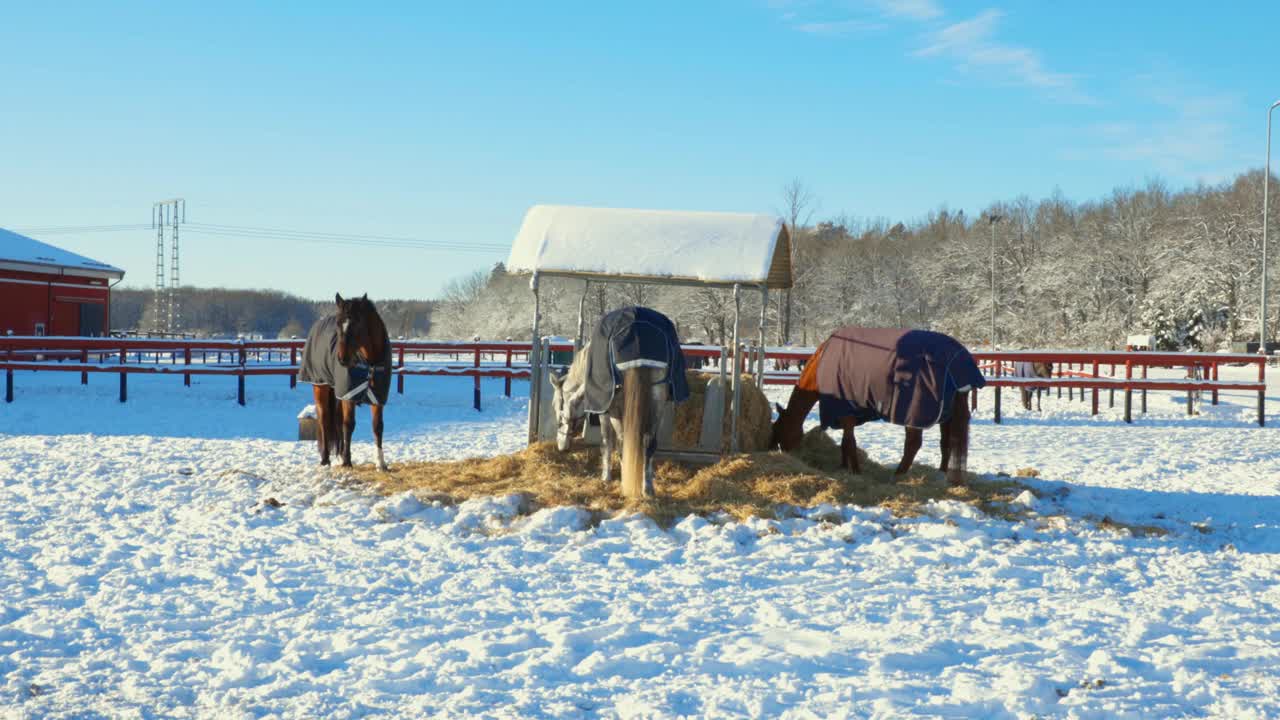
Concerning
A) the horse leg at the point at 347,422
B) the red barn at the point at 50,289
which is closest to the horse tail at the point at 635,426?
the horse leg at the point at 347,422

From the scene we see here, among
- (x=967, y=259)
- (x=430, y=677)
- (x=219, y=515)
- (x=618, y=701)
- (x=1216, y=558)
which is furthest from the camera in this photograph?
(x=967, y=259)

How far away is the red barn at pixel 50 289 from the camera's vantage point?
2670cm

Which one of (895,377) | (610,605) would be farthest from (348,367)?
(895,377)

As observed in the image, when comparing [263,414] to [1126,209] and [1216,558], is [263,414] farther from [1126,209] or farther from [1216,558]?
[1126,209]

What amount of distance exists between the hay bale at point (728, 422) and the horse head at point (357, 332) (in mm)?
2696

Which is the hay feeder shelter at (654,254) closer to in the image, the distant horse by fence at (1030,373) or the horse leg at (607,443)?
the horse leg at (607,443)

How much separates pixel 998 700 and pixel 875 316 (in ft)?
180

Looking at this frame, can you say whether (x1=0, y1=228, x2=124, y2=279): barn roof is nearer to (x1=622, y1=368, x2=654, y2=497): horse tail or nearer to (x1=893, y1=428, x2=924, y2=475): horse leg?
(x1=622, y1=368, x2=654, y2=497): horse tail

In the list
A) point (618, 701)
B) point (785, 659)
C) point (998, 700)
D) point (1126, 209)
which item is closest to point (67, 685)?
point (618, 701)

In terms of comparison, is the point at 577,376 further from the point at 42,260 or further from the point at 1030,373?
the point at 42,260

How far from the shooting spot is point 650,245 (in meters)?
8.58

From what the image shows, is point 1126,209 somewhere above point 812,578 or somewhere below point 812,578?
above

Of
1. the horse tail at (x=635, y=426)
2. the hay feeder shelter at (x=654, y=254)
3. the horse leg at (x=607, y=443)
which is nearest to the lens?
the horse tail at (x=635, y=426)

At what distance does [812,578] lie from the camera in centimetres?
551
